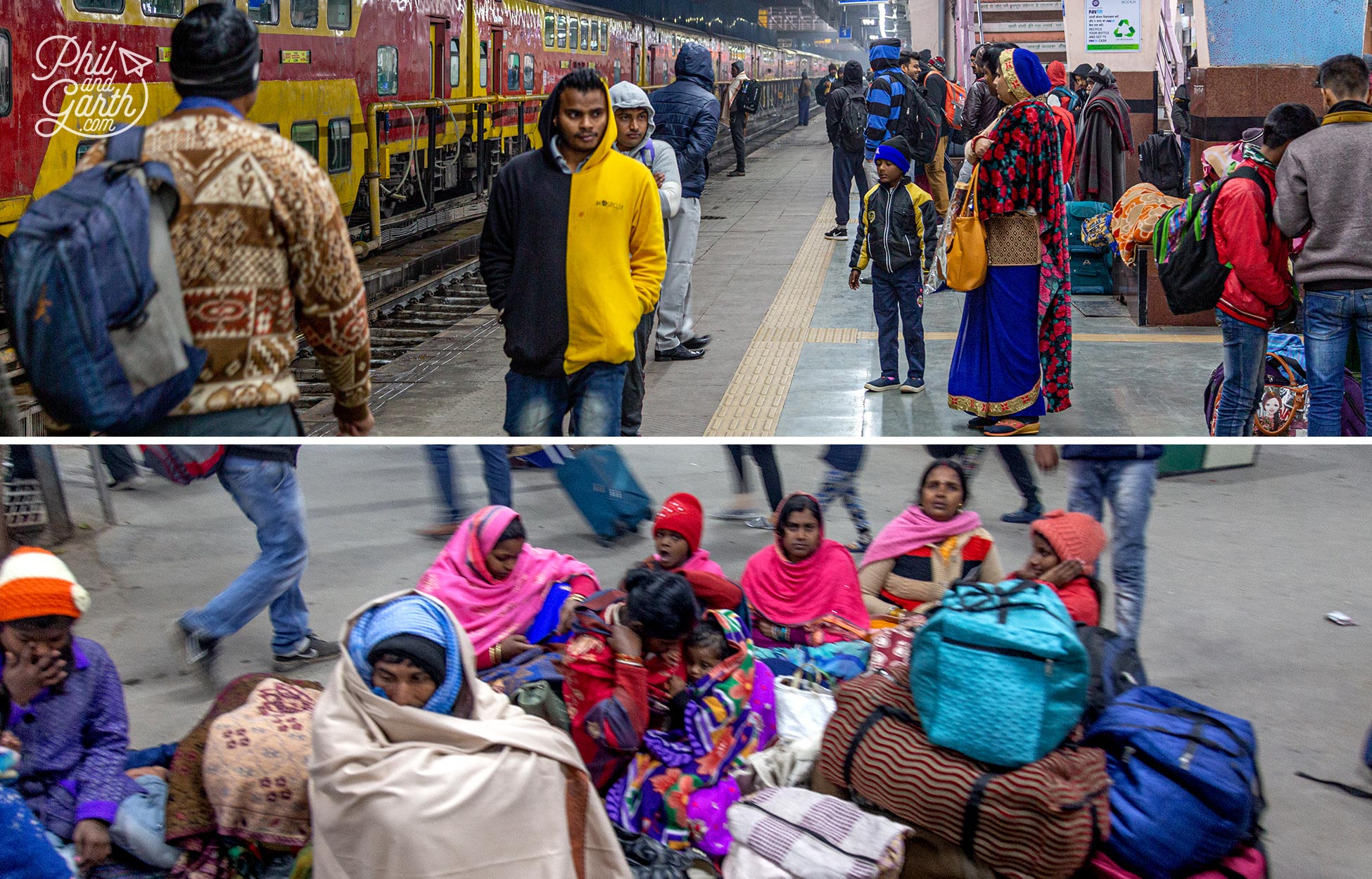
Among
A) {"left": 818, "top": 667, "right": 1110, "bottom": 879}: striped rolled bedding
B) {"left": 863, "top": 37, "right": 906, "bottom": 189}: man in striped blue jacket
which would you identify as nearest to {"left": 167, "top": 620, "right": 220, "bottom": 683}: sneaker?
{"left": 818, "top": 667, "right": 1110, "bottom": 879}: striped rolled bedding

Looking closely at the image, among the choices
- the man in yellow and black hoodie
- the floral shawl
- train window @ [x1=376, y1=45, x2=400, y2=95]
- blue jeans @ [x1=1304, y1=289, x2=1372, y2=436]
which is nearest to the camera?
the man in yellow and black hoodie

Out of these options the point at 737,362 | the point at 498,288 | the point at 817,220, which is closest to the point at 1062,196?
the point at 737,362

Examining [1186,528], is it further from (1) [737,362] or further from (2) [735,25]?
(2) [735,25]

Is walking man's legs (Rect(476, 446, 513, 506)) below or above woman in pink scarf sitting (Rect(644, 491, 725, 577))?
above

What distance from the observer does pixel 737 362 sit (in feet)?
24.1

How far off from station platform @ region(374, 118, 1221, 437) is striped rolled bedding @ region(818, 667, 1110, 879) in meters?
3.07

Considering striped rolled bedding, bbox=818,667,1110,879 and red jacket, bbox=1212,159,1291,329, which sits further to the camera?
red jacket, bbox=1212,159,1291,329

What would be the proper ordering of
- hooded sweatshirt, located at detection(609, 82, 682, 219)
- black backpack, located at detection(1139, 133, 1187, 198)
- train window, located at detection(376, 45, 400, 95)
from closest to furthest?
1. hooded sweatshirt, located at detection(609, 82, 682, 219)
2. black backpack, located at detection(1139, 133, 1187, 198)
3. train window, located at detection(376, 45, 400, 95)

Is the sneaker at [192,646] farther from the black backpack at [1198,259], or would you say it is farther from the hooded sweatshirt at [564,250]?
the black backpack at [1198,259]

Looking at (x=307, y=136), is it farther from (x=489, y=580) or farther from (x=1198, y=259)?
(x=489, y=580)

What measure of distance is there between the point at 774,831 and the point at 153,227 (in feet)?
5.73

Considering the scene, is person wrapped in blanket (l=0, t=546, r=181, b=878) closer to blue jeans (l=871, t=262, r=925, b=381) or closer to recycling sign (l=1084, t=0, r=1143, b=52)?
blue jeans (l=871, t=262, r=925, b=381)

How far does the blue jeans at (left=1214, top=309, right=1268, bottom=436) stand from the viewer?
4828mm

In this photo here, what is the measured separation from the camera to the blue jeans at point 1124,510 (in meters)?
2.94
